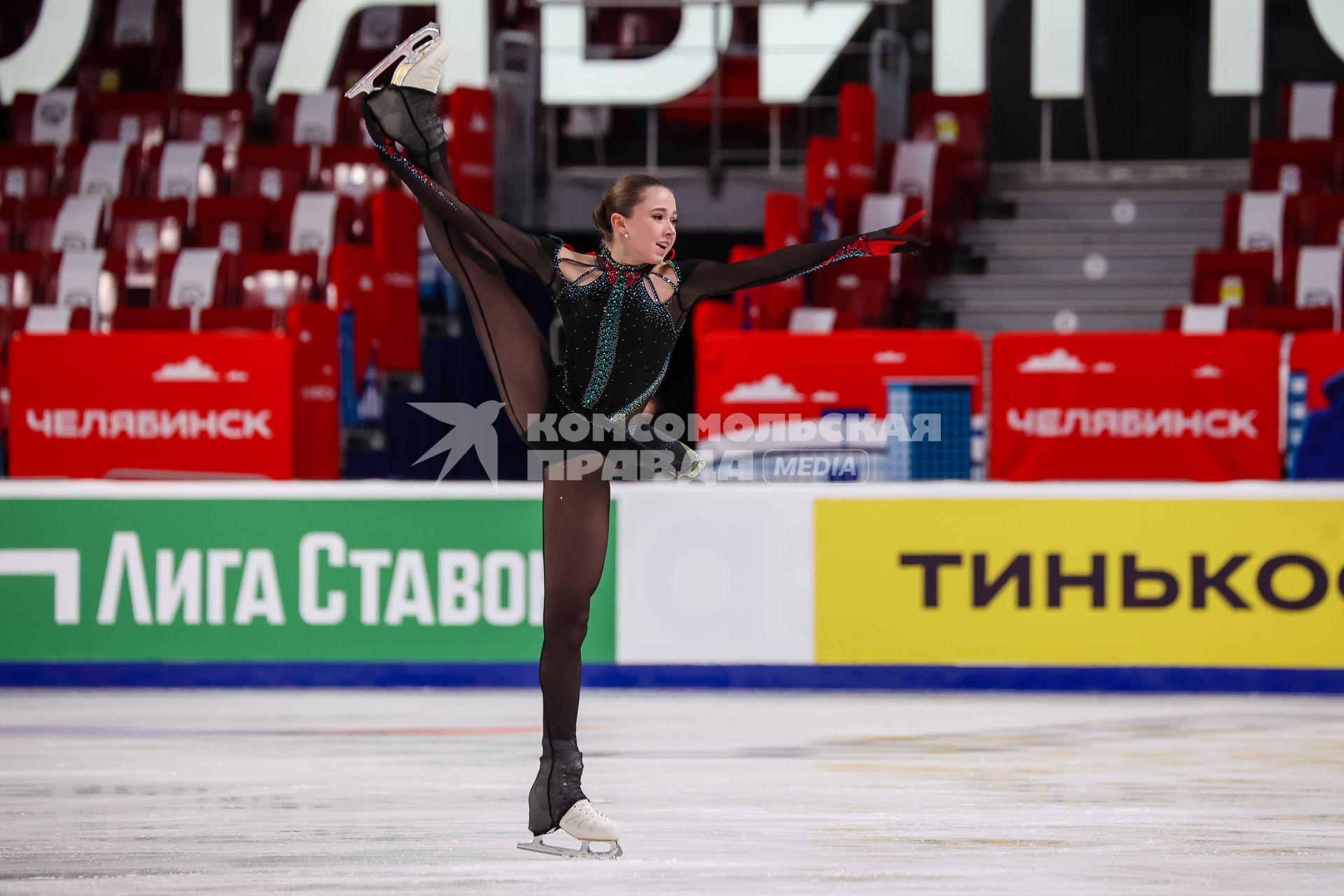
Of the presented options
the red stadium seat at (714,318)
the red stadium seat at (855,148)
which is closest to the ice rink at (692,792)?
the red stadium seat at (714,318)

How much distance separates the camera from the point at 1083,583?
6.74 m

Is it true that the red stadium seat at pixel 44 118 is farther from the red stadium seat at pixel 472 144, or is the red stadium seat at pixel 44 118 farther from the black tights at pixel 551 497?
the black tights at pixel 551 497

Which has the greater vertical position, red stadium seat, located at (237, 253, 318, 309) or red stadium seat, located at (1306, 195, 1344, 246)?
red stadium seat, located at (1306, 195, 1344, 246)

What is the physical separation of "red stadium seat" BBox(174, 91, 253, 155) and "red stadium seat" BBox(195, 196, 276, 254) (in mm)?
1328

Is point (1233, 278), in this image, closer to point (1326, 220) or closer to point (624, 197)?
point (1326, 220)

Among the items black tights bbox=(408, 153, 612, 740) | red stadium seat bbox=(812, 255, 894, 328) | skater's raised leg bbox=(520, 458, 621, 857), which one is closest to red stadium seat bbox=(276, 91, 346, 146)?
red stadium seat bbox=(812, 255, 894, 328)

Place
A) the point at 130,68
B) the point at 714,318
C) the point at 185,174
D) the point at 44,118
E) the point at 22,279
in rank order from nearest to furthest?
1. the point at 714,318
2. the point at 22,279
3. the point at 185,174
4. the point at 44,118
5. the point at 130,68

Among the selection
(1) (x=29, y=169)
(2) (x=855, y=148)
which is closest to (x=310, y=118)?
(1) (x=29, y=169)

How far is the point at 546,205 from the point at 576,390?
8.40m

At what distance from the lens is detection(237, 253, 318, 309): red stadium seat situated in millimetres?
10539

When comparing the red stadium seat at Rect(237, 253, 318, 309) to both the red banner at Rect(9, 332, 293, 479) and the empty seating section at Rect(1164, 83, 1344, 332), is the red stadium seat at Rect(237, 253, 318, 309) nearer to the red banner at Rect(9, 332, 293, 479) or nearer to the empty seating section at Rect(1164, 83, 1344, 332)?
the red banner at Rect(9, 332, 293, 479)

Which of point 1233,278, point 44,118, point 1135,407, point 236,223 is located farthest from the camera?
point 44,118

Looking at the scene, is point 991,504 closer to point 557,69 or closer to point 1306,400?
point 1306,400

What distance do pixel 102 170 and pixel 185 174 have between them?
65 cm
